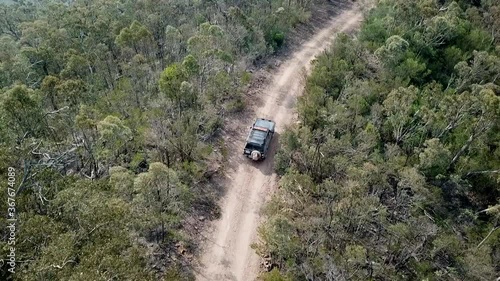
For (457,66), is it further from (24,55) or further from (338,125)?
(24,55)

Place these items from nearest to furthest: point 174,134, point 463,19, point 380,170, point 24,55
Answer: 1. point 380,170
2. point 174,134
3. point 24,55
4. point 463,19

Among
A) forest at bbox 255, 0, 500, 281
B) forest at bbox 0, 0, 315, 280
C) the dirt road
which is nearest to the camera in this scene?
forest at bbox 0, 0, 315, 280

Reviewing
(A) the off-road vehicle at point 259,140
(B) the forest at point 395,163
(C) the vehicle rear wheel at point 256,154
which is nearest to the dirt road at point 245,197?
(C) the vehicle rear wheel at point 256,154

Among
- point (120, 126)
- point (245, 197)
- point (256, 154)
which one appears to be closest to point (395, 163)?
point (256, 154)

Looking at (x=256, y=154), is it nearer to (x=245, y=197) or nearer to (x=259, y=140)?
(x=259, y=140)

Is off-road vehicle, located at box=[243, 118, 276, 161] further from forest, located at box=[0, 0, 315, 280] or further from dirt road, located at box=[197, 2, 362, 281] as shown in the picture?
forest, located at box=[0, 0, 315, 280]

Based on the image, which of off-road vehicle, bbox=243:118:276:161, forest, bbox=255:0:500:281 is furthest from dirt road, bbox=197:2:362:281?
forest, bbox=255:0:500:281

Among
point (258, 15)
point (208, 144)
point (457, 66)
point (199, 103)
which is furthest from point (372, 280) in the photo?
point (258, 15)
